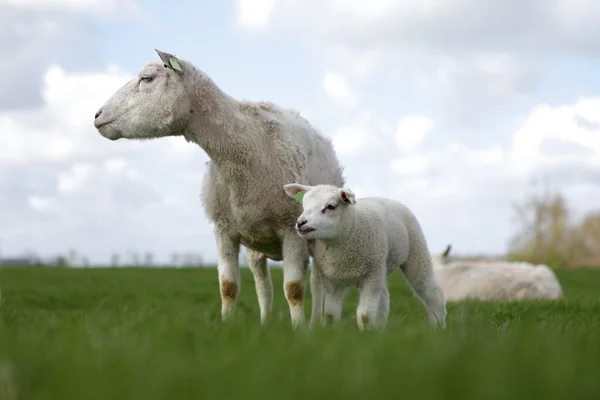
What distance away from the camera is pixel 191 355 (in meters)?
2.90

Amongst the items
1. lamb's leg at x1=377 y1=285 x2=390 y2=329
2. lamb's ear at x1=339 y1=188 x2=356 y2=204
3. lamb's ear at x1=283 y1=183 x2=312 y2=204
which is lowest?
lamb's leg at x1=377 y1=285 x2=390 y2=329

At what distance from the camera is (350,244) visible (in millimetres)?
6109

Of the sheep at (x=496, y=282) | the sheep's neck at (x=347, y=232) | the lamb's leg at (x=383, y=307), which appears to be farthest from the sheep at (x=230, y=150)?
the sheep at (x=496, y=282)

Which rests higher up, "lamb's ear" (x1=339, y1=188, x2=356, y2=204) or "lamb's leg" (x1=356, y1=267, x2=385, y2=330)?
"lamb's ear" (x1=339, y1=188, x2=356, y2=204)

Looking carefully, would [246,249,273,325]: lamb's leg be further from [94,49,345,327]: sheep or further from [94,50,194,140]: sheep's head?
[94,50,194,140]: sheep's head

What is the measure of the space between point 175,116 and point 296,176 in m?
1.23

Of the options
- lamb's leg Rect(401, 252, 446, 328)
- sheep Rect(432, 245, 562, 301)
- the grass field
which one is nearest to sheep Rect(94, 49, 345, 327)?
lamb's leg Rect(401, 252, 446, 328)

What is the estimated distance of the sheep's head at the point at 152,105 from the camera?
592cm

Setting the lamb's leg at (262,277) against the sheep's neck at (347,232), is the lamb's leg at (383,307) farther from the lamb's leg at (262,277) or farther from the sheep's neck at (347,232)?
the lamb's leg at (262,277)

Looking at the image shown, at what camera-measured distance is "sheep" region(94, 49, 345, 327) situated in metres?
5.97

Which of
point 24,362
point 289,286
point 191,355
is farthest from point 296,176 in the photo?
point 24,362

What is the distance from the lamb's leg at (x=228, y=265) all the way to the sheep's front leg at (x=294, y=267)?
0.53 m

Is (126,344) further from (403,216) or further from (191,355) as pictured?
(403,216)

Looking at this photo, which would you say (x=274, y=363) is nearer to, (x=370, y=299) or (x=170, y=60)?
(x=370, y=299)
